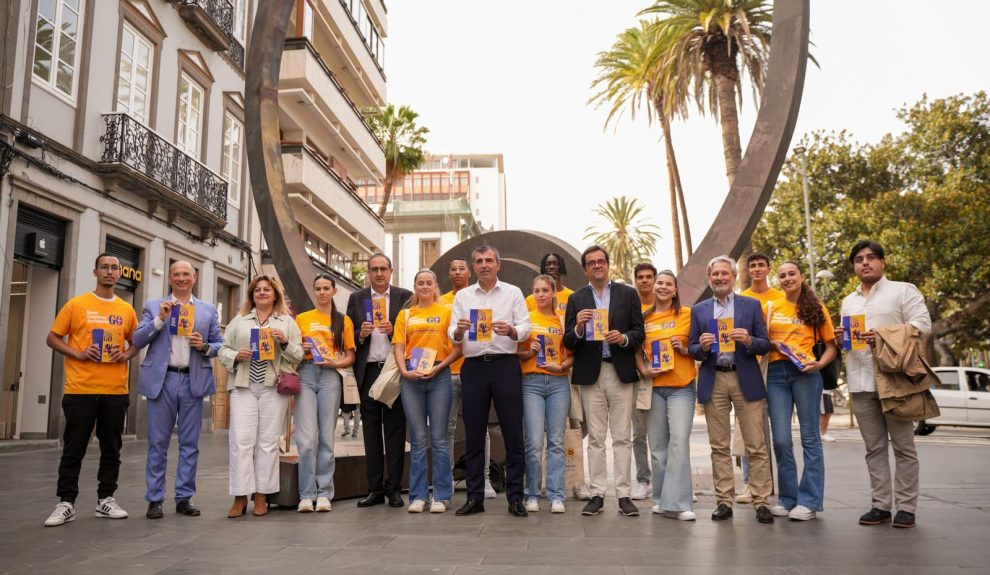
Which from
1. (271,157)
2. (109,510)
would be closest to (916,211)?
(271,157)

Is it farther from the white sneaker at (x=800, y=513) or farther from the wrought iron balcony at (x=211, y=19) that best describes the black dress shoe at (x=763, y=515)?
the wrought iron balcony at (x=211, y=19)

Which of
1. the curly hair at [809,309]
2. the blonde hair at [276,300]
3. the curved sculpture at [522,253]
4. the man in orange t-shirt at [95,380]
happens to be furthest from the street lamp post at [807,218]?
the man in orange t-shirt at [95,380]

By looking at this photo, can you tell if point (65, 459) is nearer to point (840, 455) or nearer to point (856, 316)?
point (856, 316)

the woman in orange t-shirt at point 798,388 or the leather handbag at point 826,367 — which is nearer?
the woman in orange t-shirt at point 798,388

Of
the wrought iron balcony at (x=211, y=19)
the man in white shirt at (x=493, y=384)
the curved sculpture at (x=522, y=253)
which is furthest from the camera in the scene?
the wrought iron balcony at (x=211, y=19)

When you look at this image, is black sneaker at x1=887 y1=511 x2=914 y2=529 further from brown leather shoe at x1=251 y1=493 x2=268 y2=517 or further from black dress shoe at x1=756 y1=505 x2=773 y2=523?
brown leather shoe at x1=251 y1=493 x2=268 y2=517

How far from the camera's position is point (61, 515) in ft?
19.5

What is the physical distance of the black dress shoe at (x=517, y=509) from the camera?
6199 millimetres

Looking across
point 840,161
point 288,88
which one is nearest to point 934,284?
point 840,161

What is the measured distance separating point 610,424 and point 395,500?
1912mm

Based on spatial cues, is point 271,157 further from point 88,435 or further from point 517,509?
point 517,509

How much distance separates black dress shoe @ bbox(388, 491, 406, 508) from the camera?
6.75 meters

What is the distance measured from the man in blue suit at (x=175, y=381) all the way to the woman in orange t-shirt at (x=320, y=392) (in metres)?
0.77

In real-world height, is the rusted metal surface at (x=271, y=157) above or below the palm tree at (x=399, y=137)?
below
